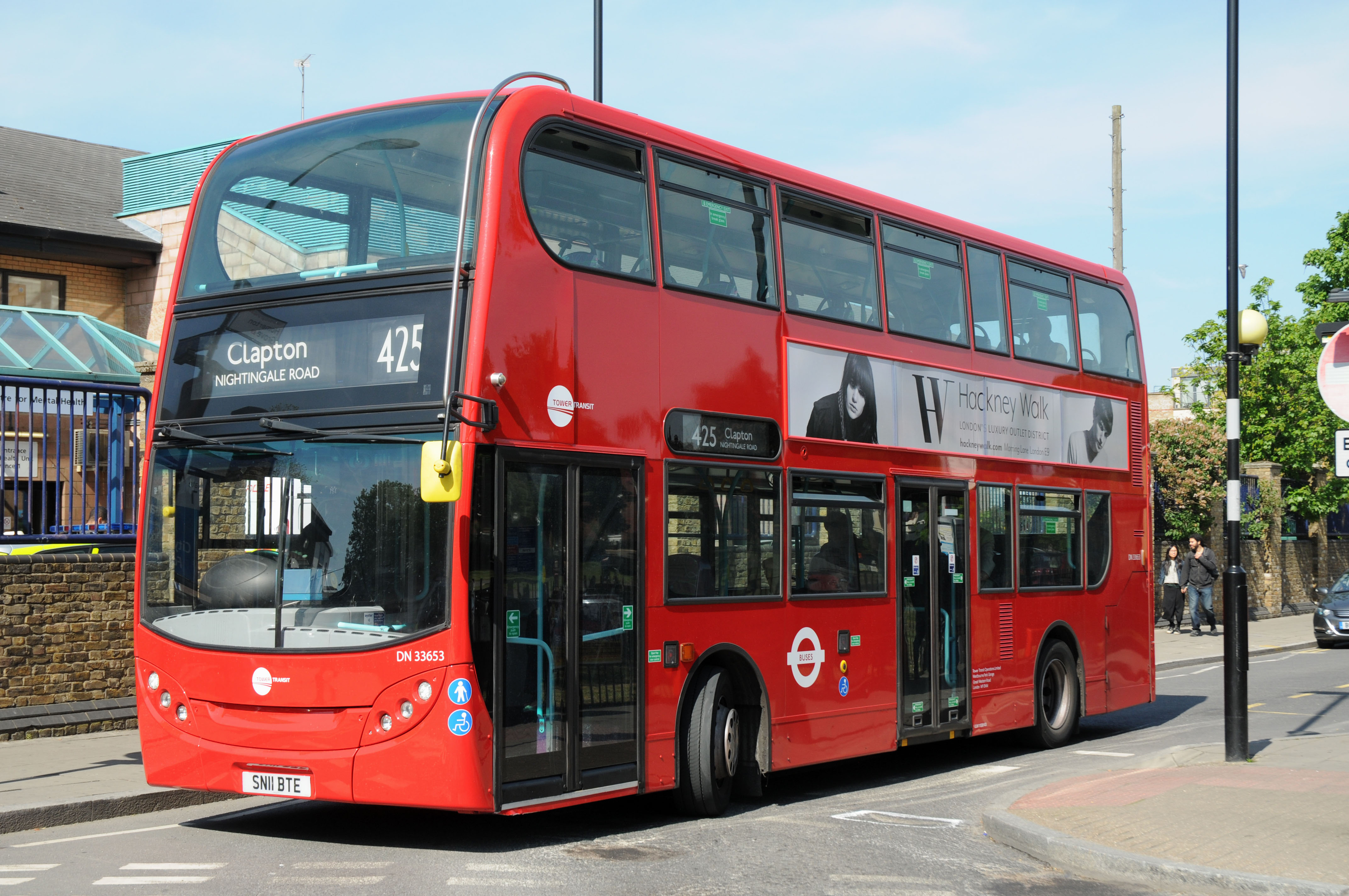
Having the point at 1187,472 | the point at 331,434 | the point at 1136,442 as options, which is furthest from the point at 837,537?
the point at 1187,472

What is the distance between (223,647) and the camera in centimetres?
851

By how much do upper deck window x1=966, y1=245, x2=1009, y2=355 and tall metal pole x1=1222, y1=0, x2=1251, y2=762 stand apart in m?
2.05

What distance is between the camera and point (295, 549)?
27.4ft

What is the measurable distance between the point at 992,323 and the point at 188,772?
27.3 feet

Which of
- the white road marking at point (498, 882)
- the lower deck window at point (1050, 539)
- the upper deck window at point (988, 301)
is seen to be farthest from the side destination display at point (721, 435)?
the lower deck window at point (1050, 539)

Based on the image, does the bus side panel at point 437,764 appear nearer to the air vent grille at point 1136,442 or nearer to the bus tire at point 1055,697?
the bus tire at point 1055,697

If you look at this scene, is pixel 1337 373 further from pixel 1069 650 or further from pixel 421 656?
pixel 421 656

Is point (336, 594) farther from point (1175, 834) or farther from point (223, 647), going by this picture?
point (1175, 834)

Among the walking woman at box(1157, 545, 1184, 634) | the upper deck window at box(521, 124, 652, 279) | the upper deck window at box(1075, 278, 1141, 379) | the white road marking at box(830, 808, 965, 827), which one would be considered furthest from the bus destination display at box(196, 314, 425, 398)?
the walking woman at box(1157, 545, 1184, 634)

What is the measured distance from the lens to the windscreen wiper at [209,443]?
28.3 ft

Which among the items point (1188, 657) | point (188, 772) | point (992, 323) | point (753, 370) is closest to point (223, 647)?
point (188, 772)

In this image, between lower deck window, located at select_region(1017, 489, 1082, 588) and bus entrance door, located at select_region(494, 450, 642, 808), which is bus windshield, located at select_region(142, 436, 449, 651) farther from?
lower deck window, located at select_region(1017, 489, 1082, 588)

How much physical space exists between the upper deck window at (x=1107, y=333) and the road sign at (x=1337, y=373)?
5279mm

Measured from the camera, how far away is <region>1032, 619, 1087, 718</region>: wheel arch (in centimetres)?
1388
